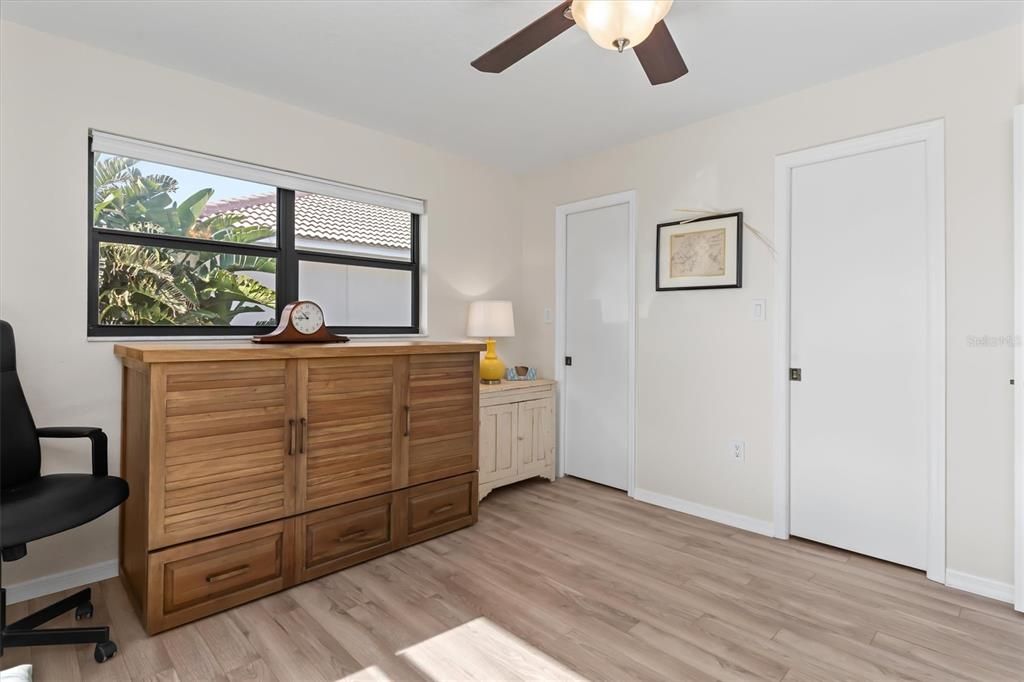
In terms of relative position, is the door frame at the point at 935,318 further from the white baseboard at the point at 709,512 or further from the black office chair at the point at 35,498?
the black office chair at the point at 35,498

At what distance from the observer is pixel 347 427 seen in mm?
2605

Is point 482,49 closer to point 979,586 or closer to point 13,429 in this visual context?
point 13,429

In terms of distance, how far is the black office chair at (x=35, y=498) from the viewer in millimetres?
1756

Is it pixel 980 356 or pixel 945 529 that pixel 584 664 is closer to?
pixel 945 529

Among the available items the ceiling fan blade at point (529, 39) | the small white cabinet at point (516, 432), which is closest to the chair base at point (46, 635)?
the small white cabinet at point (516, 432)

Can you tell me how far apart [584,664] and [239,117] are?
310 centimetres

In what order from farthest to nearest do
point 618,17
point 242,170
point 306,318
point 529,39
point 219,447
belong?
point 242,170 → point 306,318 → point 219,447 → point 529,39 → point 618,17

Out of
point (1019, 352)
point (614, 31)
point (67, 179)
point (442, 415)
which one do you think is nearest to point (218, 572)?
point (442, 415)

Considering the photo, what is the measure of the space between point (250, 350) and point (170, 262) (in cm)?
97

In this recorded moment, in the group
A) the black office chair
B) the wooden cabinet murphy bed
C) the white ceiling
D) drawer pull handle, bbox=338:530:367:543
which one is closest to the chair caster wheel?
the black office chair

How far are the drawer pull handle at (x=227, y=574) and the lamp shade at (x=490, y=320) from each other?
6.86 feet

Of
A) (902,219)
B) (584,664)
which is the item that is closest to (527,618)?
(584,664)

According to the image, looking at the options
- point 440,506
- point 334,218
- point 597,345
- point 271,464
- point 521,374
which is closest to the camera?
point 271,464

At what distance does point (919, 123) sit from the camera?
2.54 metres
